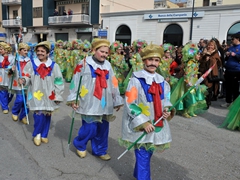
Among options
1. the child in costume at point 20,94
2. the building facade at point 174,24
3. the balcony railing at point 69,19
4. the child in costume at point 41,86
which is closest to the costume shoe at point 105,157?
the child in costume at point 41,86

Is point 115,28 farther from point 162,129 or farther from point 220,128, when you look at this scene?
point 162,129

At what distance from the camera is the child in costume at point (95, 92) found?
3311 millimetres

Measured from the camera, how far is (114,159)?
3598mm

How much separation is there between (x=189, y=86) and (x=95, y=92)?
3.18 meters

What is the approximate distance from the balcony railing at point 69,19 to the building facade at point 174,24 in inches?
81.8

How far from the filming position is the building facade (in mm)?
19641

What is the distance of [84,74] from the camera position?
11.0ft

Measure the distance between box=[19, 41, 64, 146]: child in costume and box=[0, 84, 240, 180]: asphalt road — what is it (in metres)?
0.41

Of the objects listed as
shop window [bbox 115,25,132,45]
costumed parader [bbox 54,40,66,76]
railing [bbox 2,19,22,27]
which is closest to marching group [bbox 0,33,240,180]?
costumed parader [bbox 54,40,66,76]

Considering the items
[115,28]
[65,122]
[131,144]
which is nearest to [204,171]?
[131,144]

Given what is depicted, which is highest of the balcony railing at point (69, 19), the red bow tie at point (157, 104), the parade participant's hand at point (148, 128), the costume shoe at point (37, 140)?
the balcony railing at point (69, 19)

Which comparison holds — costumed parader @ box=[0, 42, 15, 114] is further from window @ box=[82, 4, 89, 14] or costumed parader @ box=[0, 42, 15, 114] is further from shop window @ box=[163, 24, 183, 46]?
window @ box=[82, 4, 89, 14]

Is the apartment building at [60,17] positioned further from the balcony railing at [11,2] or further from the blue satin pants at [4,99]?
the blue satin pants at [4,99]

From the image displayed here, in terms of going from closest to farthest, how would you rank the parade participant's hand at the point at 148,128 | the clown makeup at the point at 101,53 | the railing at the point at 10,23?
the parade participant's hand at the point at 148,128
the clown makeup at the point at 101,53
the railing at the point at 10,23
